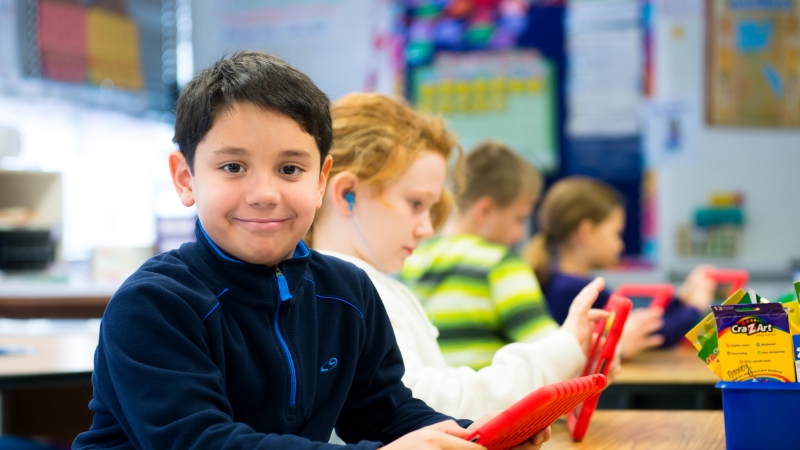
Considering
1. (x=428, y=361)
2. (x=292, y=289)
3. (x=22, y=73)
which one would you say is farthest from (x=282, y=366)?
(x=22, y=73)

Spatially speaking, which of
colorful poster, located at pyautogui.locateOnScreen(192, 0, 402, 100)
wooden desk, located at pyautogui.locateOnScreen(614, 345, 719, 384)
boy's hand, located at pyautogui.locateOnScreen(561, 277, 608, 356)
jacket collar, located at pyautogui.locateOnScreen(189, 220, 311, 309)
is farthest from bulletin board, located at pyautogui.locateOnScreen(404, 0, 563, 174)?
jacket collar, located at pyautogui.locateOnScreen(189, 220, 311, 309)

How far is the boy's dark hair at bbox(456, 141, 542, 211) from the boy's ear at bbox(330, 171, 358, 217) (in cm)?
110

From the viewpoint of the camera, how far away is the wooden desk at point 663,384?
1863 millimetres

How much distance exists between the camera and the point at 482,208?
7.91 feet

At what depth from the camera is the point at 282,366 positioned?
2.88ft

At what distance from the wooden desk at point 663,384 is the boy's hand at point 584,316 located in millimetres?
688

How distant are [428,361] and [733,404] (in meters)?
0.49

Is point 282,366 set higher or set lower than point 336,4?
lower

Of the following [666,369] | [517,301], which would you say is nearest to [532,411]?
[517,301]

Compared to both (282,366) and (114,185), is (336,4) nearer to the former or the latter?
(114,185)

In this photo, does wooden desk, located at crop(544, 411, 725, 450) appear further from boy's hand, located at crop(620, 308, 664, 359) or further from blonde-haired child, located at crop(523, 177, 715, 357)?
blonde-haired child, located at crop(523, 177, 715, 357)

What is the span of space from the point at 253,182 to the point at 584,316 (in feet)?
1.92

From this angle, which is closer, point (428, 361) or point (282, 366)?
point (282, 366)

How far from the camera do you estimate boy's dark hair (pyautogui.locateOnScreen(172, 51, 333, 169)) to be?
0.87 metres
